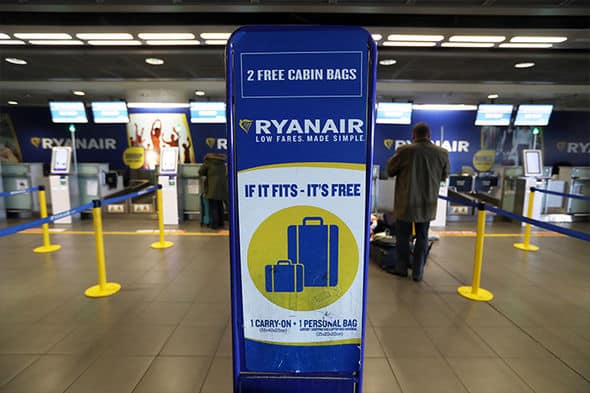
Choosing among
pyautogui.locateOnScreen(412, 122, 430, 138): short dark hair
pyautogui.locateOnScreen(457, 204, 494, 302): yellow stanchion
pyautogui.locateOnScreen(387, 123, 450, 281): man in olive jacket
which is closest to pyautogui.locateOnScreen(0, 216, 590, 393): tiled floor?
pyautogui.locateOnScreen(457, 204, 494, 302): yellow stanchion

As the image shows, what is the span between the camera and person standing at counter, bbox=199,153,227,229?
670cm

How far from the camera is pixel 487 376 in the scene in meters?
2.31

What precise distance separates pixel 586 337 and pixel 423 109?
790 cm

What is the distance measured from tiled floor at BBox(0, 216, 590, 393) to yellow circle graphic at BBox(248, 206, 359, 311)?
1179 mm

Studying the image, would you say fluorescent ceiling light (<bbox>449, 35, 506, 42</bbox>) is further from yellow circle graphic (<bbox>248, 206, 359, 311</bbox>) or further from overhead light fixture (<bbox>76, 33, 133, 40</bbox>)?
overhead light fixture (<bbox>76, 33, 133, 40</bbox>)

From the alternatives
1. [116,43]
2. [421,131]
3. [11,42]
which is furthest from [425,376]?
[11,42]

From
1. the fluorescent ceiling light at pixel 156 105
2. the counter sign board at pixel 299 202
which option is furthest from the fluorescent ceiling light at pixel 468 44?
the fluorescent ceiling light at pixel 156 105

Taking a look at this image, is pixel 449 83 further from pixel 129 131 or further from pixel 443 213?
pixel 129 131

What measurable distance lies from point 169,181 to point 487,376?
21.8ft

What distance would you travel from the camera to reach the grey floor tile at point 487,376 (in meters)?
2.18

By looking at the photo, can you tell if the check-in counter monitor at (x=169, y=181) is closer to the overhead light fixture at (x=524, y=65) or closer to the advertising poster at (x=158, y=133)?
the advertising poster at (x=158, y=133)

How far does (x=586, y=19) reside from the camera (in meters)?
4.32

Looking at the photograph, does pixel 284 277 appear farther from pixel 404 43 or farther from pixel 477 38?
pixel 477 38

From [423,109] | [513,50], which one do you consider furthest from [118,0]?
[423,109]
